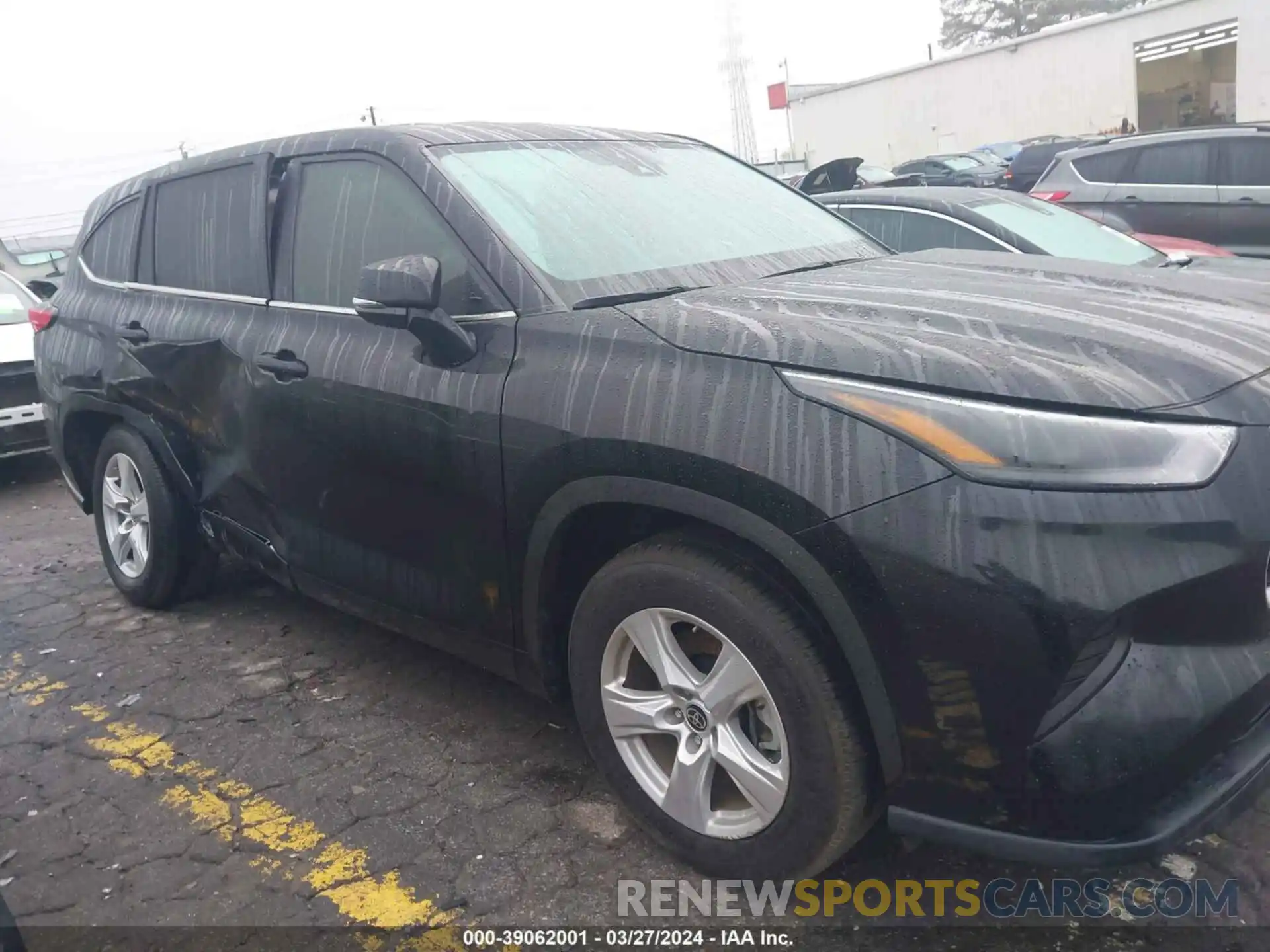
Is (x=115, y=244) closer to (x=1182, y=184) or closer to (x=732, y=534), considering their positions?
(x=732, y=534)

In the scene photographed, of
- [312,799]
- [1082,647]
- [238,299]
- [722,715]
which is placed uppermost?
[238,299]

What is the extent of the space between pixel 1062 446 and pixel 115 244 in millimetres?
4010

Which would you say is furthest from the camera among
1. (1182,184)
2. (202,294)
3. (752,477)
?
(1182,184)

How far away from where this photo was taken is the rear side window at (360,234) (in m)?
2.89

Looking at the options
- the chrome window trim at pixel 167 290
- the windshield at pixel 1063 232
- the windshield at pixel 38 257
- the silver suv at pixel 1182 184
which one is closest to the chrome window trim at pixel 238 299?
the chrome window trim at pixel 167 290

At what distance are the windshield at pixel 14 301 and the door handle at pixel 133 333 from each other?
3.78 m

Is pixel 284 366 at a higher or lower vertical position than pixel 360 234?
lower

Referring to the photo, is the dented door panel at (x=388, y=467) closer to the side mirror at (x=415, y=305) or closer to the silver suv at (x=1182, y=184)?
the side mirror at (x=415, y=305)

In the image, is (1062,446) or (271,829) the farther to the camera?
(271,829)

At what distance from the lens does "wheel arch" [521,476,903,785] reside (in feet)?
6.76

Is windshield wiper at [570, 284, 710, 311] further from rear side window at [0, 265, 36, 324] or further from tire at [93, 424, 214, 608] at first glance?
rear side window at [0, 265, 36, 324]

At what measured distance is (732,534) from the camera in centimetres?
230

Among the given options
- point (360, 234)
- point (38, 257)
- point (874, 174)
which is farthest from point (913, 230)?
point (874, 174)

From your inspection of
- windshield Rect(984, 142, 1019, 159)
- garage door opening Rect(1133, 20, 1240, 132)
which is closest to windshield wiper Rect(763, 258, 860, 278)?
windshield Rect(984, 142, 1019, 159)
